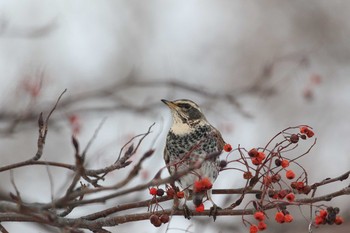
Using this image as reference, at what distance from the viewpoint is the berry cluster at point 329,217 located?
295 cm

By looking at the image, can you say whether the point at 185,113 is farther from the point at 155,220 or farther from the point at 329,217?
the point at 329,217

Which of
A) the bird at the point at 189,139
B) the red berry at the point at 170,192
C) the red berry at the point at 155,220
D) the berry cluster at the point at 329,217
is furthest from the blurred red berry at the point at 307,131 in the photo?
the bird at the point at 189,139

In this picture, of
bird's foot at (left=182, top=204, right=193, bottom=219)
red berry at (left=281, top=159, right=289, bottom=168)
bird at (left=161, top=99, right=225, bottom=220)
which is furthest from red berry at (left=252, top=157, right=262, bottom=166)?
bird at (left=161, top=99, right=225, bottom=220)

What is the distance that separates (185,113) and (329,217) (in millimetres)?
2712

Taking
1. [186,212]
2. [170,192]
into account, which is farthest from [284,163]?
[186,212]

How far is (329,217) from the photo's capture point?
2957 mm

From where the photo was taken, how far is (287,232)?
638 centimetres

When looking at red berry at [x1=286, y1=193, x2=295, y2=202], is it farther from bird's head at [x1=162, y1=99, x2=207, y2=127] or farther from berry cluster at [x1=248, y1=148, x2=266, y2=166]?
bird's head at [x1=162, y1=99, x2=207, y2=127]

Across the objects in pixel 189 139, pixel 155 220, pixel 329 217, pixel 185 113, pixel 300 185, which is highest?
pixel 185 113

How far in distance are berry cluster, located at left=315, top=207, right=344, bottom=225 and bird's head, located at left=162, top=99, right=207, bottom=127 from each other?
8.18ft

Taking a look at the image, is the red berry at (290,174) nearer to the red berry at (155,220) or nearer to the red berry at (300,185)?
the red berry at (300,185)

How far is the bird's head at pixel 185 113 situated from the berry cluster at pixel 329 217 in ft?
8.18

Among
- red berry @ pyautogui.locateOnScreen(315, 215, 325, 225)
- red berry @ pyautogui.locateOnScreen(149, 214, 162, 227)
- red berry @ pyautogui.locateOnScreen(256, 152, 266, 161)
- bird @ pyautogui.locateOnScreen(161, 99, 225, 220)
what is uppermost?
bird @ pyautogui.locateOnScreen(161, 99, 225, 220)

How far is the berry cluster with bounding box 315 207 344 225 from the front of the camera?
2947 mm
